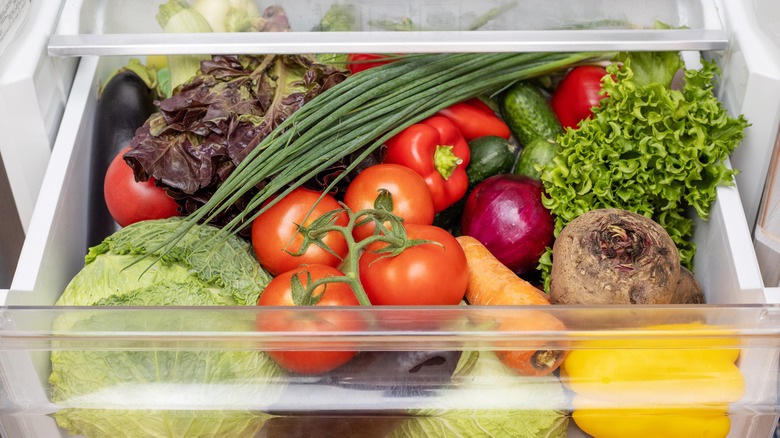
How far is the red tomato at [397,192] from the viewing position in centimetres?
126

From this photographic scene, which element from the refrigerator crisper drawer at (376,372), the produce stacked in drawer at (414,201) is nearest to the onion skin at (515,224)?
the produce stacked in drawer at (414,201)

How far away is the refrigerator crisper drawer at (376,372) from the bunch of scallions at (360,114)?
24cm

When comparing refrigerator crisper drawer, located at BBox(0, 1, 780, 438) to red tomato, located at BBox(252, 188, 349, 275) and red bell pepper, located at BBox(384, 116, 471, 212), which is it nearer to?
red tomato, located at BBox(252, 188, 349, 275)

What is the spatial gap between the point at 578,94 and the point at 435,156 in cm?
36

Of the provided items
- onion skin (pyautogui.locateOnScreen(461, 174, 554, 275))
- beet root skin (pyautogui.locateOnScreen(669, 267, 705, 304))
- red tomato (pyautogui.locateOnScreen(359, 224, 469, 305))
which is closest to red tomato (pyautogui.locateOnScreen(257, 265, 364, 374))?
red tomato (pyautogui.locateOnScreen(359, 224, 469, 305))

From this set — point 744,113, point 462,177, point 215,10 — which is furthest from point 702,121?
point 215,10

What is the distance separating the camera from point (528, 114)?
4.87 ft

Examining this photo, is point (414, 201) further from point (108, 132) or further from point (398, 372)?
point (108, 132)

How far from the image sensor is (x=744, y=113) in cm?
127

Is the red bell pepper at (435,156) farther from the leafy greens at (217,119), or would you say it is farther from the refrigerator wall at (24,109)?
the refrigerator wall at (24,109)

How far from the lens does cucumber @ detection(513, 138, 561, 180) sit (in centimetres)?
141

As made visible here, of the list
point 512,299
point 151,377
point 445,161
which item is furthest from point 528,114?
point 151,377

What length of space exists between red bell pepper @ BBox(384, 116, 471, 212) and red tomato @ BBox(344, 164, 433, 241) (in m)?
0.07

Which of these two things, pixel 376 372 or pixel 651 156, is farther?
pixel 651 156
